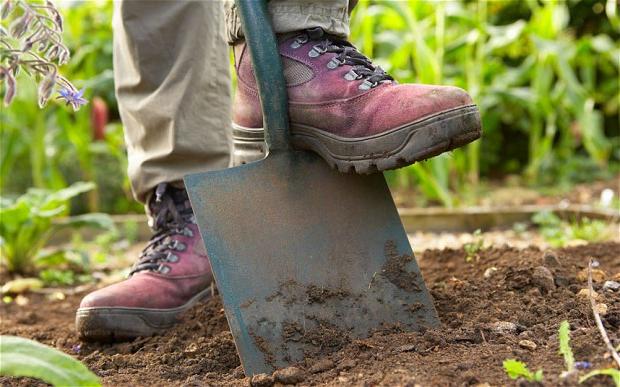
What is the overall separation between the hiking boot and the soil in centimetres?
32

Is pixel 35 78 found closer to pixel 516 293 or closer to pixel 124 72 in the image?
pixel 124 72

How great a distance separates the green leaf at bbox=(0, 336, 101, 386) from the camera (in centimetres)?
112

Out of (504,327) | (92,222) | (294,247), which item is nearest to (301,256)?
(294,247)

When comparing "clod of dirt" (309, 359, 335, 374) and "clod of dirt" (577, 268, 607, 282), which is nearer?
"clod of dirt" (309, 359, 335, 374)

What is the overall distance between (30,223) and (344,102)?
2.05 metres

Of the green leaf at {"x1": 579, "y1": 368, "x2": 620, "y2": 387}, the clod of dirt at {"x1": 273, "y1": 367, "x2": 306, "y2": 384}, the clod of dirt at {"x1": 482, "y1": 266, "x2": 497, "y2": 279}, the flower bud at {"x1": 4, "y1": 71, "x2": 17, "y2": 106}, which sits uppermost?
the flower bud at {"x1": 4, "y1": 71, "x2": 17, "y2": 106}

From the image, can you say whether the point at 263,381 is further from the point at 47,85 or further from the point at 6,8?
the point at 6,8

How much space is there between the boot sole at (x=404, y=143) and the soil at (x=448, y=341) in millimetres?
284

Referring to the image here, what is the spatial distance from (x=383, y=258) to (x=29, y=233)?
2.08 m

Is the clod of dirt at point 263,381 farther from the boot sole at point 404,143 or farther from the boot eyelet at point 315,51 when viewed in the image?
the boot eyelet at point 315,51

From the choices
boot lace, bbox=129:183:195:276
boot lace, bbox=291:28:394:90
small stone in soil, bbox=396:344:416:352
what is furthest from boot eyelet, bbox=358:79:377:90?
boot lace, bbox=129:183:195:276

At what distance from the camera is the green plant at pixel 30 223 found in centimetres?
317

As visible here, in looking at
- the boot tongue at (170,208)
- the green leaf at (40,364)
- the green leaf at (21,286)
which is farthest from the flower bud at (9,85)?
the green leaf at (21,286)

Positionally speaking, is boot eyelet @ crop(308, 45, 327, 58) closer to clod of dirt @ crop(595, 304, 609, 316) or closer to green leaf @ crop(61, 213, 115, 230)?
clod of dirt @ crop(595, 304, 609, 316)
